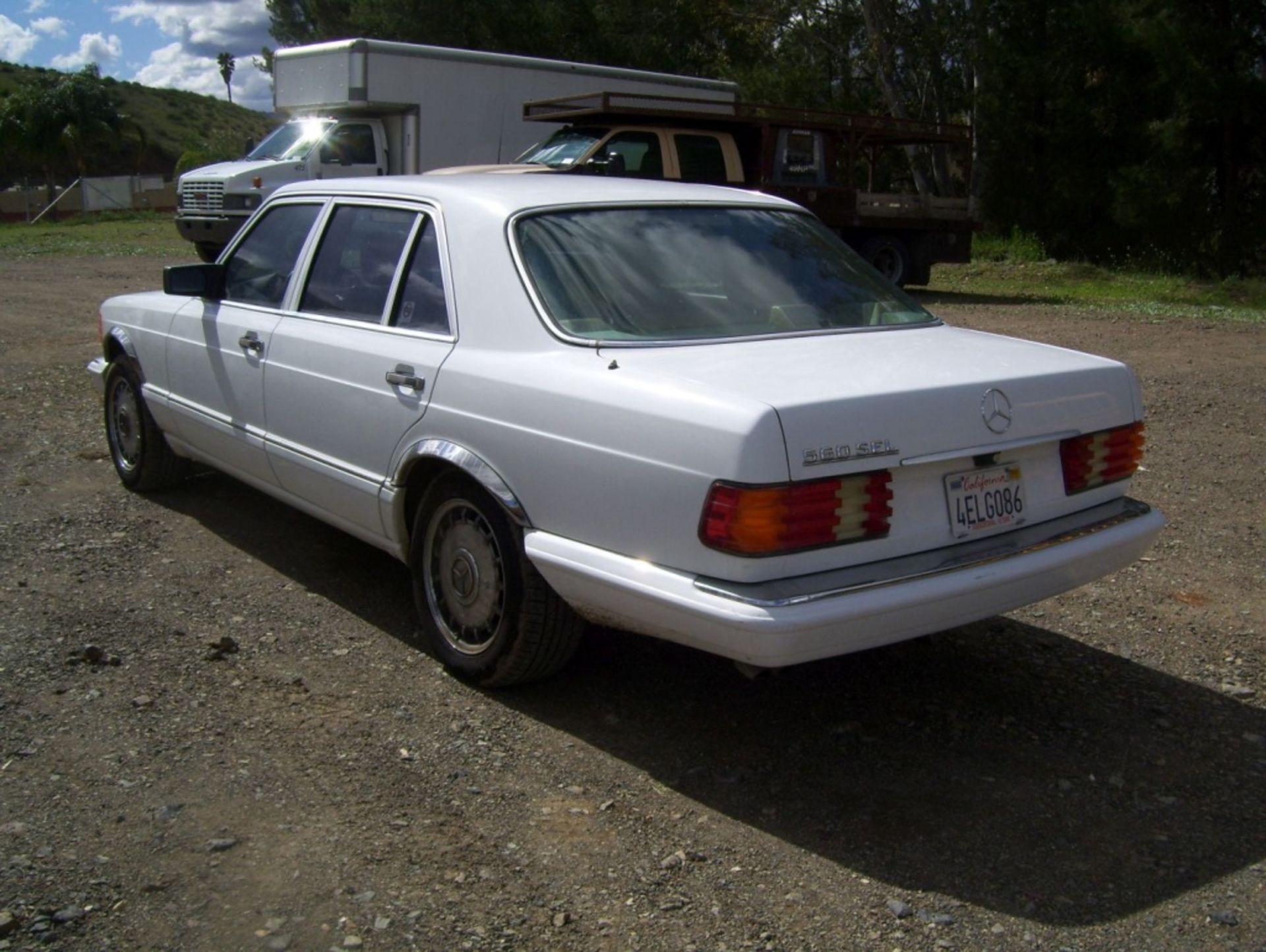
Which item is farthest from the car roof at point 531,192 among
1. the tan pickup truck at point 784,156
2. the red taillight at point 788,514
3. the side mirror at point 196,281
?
the tan pickup truck at point 784,156

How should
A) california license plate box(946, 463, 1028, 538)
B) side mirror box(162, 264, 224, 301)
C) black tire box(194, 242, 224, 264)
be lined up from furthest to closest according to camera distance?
black tire box(194, 242, 224, 264)
side mirror box(162, 264, 224, 301)
california license plate box(946, 463, 1028, 538)

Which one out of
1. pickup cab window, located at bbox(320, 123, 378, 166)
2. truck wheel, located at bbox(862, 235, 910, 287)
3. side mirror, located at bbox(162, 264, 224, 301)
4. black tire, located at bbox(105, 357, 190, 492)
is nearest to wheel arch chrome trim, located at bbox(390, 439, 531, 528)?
side mirror, located at bbox(162, 264, 224, 301)

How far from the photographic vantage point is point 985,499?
372 centimetres

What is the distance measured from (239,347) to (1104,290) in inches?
623

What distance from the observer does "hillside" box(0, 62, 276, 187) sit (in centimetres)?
6944

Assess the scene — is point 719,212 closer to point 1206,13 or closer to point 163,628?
point 163,628

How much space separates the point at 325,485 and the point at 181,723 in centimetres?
111

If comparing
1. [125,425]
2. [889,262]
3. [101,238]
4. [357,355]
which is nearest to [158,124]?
[101,238]

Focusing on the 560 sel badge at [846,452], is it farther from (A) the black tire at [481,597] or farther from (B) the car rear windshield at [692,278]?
→ (A) the black tire at [481,597]

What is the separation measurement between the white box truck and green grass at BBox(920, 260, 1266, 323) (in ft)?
21.8

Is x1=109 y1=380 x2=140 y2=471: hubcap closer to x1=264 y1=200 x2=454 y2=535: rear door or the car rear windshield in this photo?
x1=264 y1=200 x2=454 y2=535: rear door

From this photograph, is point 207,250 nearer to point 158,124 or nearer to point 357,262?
point 357,262

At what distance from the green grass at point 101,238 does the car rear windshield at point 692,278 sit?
1803cm

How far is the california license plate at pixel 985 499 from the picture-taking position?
3648 millimetres
